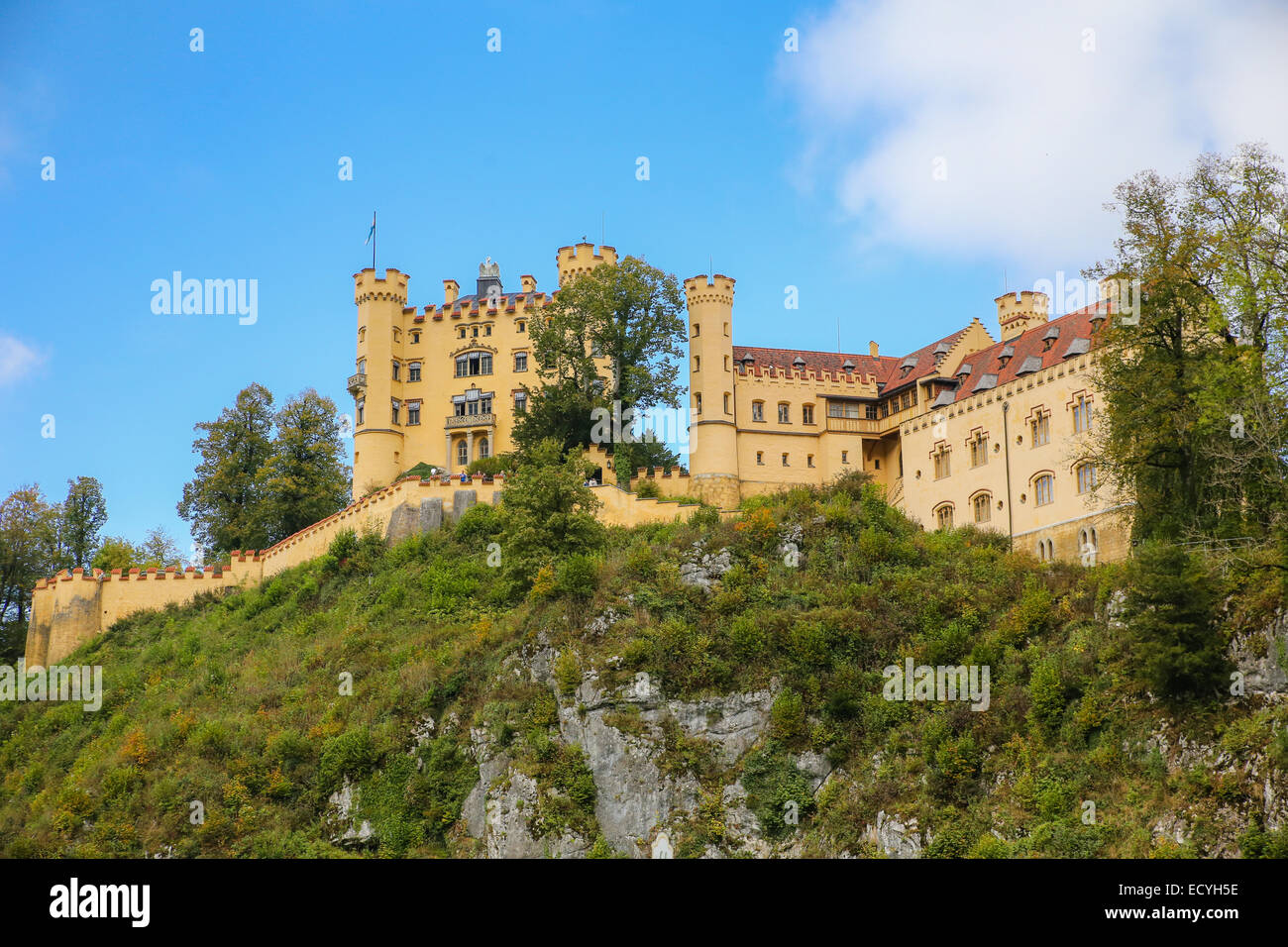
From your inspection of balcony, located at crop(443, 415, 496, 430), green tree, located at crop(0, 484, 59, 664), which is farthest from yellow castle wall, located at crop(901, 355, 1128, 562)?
green tree, located at crop(0, 484, 59, 664)

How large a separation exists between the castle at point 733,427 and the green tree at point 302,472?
279cm

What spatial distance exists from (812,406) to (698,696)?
86.6 feet

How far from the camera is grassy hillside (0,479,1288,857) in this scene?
1485 inches

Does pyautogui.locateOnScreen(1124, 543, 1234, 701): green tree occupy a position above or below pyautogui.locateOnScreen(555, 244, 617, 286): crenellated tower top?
below

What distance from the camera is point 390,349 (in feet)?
251

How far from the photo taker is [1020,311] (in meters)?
71.1

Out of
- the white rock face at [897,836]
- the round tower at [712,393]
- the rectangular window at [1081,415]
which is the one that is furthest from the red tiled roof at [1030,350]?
the white rock face at [897,836]

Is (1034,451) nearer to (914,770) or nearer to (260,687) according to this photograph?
(914,770)

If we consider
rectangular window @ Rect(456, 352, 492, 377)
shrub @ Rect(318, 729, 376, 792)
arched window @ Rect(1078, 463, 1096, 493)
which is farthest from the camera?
rectangular window @ Rect(456, 352, 492, 377)

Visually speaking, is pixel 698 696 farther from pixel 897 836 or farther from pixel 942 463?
pixel 942 463

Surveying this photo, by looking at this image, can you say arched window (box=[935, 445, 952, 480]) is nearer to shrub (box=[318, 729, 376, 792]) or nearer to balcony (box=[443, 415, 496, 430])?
balcony (box=[443, 415, 496, 430])

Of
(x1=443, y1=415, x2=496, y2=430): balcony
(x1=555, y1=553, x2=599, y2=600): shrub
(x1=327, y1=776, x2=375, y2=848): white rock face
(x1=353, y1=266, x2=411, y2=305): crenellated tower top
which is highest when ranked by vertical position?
(x1=353, y1=266, x2=411, y2=305): crenellated tower top

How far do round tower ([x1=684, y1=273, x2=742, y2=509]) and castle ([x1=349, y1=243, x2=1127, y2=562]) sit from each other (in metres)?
0.08
